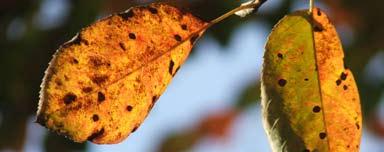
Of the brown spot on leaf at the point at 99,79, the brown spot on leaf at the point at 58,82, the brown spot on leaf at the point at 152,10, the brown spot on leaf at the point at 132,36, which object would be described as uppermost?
the brown spot on leaf at the point at 152,10

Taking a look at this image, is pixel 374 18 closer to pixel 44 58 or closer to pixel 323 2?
pixel 323 2

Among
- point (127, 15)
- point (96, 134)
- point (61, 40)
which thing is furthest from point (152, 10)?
→ point (61, 40)

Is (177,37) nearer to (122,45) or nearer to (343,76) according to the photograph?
(122,45)

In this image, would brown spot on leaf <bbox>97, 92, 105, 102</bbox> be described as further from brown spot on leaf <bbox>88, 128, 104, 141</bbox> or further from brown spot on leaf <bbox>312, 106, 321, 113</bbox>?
brown spot on leaf <bbox>312, 106, 321, 113</bbox>

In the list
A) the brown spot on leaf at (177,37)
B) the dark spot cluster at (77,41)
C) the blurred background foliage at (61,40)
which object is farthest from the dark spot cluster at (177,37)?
the blurred background foliage at (61,40)

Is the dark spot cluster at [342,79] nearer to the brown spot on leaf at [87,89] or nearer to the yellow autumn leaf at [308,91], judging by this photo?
the yellow autumn leaf at [308,91]

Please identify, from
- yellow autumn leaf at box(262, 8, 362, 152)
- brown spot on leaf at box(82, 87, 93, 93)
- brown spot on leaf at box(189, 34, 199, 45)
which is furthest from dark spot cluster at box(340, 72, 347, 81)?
brown spot on leaf at box(82, 87, 93, 93)
